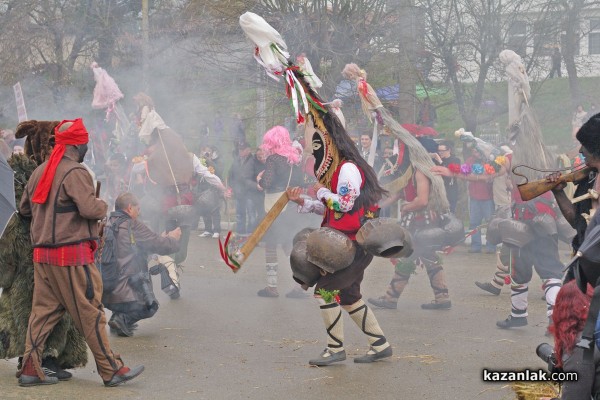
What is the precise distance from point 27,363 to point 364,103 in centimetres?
422

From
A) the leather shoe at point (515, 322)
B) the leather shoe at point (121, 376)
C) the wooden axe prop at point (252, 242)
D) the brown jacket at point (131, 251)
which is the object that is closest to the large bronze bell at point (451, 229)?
the leather shoe at point (515, 322)

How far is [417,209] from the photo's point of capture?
995 cm

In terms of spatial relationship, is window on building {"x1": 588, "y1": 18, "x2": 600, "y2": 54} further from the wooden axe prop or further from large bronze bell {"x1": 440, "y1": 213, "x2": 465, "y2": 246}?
the wooden axe prop

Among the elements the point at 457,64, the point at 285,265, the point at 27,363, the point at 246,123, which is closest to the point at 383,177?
the point at 285,265

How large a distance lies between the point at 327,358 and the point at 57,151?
97.0 inches

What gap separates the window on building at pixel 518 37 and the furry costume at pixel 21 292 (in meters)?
10.8

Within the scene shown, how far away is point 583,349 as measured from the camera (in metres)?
4.23

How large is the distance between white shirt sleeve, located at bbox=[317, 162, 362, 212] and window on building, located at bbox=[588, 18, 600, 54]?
10.3 m

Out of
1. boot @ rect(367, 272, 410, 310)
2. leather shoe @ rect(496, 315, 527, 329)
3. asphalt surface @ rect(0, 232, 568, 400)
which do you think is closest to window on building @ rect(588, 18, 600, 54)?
asphalt surface @ rect(0, 232, 568, 400)

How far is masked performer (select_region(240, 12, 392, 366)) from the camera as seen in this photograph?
730cm

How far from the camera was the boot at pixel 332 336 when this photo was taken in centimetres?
744

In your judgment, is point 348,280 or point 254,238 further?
point 348,280

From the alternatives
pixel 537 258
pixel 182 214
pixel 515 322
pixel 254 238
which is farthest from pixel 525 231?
pixel 182 214

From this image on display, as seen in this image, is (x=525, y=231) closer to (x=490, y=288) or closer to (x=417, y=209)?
(x=417, y=209)
